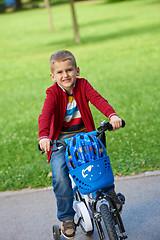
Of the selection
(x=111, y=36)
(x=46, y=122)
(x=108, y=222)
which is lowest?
(x=111, y=36)

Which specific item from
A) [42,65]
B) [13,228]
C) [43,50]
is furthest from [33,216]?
[43,50]

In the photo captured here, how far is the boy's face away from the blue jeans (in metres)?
0.64

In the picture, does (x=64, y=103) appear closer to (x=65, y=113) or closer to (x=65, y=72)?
(x=65, y=113)

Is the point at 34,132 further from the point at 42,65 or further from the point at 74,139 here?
the point at 42,65

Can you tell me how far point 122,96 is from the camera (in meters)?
10.6

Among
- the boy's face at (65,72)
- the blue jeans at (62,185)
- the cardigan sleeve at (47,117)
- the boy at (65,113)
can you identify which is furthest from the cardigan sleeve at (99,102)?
the blue jeans at (62,185)

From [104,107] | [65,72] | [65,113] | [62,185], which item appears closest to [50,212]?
[62,185]

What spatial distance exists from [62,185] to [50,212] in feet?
4.62

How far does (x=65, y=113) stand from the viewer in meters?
3.84

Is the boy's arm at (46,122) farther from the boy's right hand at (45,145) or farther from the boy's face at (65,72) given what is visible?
the boy's face at (65,72)

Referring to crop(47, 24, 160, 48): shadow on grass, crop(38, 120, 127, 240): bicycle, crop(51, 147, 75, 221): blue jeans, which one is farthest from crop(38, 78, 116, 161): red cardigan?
crop(47, 24, 160, 48): shadow on grass

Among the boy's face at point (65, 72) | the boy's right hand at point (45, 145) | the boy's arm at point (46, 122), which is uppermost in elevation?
the boy's face at point (65, 72)

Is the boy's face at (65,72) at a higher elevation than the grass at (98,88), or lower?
higher

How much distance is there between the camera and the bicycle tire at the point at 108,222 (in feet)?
10.2
